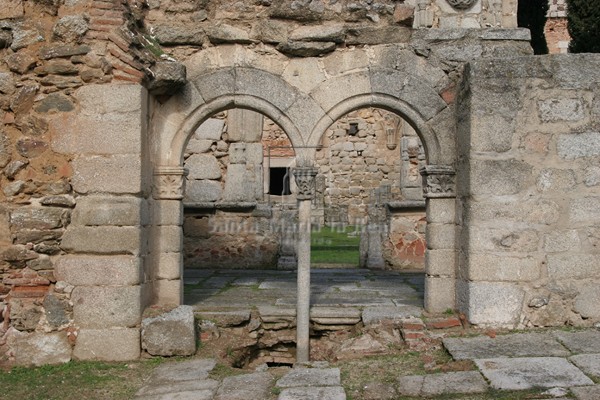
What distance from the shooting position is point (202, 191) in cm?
1062

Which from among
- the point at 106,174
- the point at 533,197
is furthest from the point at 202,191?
the point at 533,197

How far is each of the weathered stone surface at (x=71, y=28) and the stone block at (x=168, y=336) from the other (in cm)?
247

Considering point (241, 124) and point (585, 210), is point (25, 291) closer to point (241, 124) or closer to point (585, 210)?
point (585, 210)

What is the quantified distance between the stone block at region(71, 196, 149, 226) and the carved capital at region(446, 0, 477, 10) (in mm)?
8557

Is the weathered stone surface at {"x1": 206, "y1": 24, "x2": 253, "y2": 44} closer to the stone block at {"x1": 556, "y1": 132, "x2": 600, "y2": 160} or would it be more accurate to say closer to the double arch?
→ the double arch

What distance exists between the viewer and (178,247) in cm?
609

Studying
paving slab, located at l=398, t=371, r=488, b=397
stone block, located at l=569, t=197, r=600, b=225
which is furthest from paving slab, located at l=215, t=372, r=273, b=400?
stone block, located at l=569, t=197, r=600, b=225

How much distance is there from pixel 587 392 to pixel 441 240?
2.28 metres

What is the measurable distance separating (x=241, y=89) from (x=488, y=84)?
2297mm

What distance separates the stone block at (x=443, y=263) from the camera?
19.9 ft

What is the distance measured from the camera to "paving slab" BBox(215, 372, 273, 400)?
432cm

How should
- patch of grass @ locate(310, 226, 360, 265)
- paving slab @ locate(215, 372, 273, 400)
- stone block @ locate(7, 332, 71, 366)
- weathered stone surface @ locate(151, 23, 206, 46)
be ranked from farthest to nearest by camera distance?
patch of grass @ locate(310, 226, 360, 265) < weathered stone surface @ locate(151, 23, 206, 46) < stone block @ locate(7, 332, 71, 366) < paving slab @ locate(215, 372, 273, 400)

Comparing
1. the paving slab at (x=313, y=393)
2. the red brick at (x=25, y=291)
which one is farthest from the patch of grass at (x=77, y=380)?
the paving slab at (x=313, y=393)

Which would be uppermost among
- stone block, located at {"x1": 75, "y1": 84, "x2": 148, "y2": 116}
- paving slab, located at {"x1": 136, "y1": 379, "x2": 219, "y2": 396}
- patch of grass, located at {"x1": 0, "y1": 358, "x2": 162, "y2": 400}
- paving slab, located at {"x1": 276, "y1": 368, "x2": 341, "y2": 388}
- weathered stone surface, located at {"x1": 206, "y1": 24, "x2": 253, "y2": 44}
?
weathered stone surface, located at {"x1": 206, "y1": 24, "x2": 253, "y2": 44}
